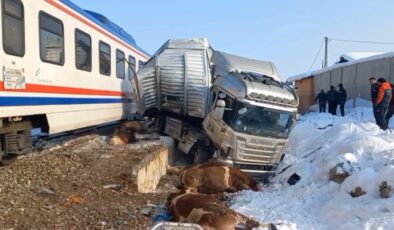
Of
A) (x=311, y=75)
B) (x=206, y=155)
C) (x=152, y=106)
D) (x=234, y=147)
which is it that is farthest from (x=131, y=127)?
(x=311, y=75)

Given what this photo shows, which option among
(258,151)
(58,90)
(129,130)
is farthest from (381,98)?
(58,90)

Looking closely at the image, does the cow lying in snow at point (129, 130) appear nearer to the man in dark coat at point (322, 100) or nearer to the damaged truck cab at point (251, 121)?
the damaged truck cab at point (251, 121)

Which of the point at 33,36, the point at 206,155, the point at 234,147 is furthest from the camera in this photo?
the point at 206,155

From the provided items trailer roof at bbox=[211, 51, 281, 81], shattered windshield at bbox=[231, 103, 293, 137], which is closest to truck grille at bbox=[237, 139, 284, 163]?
shattered windshield at bbox=[231, 103, 293, 137]

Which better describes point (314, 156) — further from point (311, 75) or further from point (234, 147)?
point (311, 75)

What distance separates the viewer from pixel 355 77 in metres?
25.6

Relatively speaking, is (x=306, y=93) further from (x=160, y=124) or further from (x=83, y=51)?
(x=83, y=51)

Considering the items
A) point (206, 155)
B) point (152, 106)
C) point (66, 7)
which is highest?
point (66, 7)

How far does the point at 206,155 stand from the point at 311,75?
2388 centimetres

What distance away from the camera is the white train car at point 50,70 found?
7254 mm

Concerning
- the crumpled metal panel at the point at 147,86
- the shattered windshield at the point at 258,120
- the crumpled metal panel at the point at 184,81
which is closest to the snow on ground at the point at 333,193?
the shattered windshield at the point at 258,120

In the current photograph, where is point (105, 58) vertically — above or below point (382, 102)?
above

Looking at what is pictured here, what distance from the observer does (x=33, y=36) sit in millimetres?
7863

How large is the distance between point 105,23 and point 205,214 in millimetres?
8424
